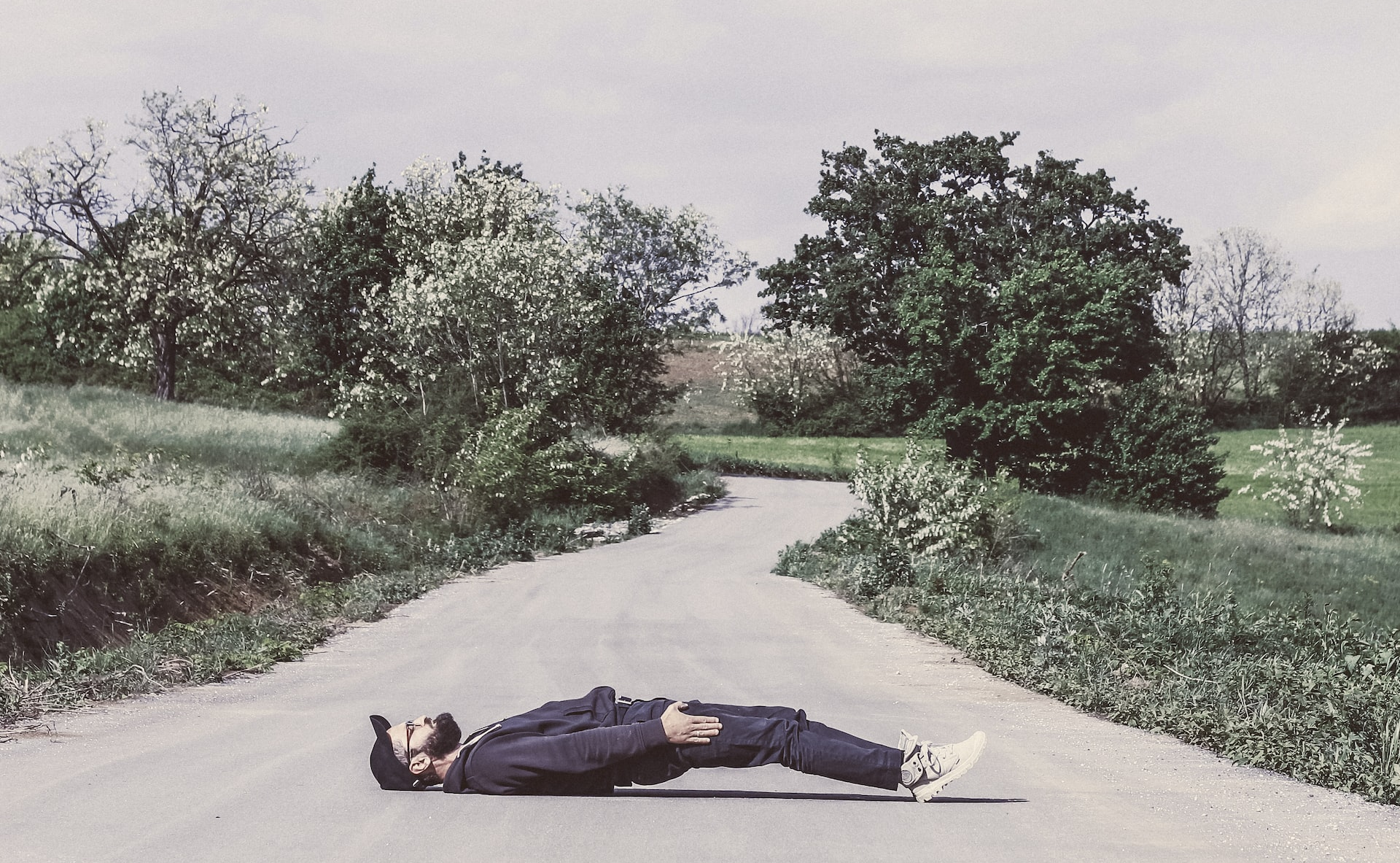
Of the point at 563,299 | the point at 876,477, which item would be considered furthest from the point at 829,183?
the point at 876,477

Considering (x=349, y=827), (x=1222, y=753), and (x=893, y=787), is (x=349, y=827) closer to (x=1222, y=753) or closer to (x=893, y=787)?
(x=893, y=787)

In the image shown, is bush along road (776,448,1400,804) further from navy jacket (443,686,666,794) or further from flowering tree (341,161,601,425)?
flowering tree (341,161,601,425)

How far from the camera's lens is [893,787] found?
18.0 ft

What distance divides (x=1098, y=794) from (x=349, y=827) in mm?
3743

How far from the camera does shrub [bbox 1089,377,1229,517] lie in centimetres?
3809

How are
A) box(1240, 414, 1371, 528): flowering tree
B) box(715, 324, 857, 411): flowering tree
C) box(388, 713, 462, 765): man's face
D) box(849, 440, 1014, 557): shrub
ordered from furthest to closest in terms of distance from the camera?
box(715, 324, 857, 411): flowering tree → box(1240, 414, 1371, 528): flowering tree → box(849, 440, 1014, 557): shrub → box(388, 713, 462, 765): man's face

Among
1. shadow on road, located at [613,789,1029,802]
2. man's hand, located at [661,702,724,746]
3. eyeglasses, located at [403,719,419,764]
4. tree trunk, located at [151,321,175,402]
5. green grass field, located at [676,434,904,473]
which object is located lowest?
green grass field, located at [676,434,904,473]

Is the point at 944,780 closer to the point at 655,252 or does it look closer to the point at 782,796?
the point at 782,796

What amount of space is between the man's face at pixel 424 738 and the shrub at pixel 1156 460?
3529 cm

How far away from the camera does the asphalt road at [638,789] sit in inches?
194

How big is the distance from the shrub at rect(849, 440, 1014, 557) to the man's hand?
1441 centimetres

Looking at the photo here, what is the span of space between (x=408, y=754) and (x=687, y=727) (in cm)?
142

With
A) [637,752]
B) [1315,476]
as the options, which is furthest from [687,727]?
[1315,476]

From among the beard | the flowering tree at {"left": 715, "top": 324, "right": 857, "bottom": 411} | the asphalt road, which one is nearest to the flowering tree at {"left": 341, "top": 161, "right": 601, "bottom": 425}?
the asphalt road
